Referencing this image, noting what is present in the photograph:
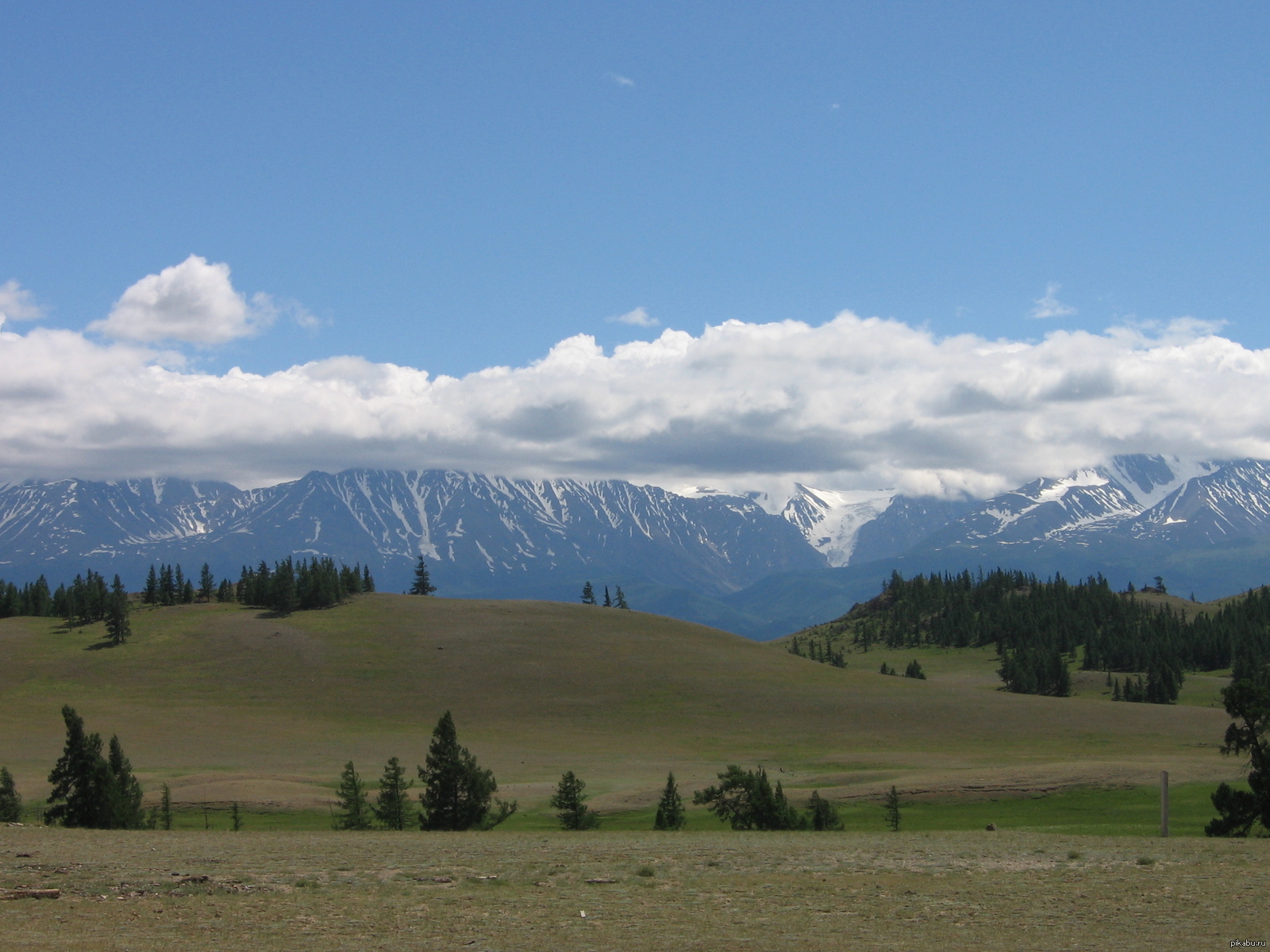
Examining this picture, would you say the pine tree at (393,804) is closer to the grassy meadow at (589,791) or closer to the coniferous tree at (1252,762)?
the grassy meadow at (589,791)

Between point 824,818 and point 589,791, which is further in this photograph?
point 589,791

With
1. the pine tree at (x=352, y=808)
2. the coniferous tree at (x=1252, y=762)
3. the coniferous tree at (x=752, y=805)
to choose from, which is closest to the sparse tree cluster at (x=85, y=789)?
the pine tree at (x=352, y=808)

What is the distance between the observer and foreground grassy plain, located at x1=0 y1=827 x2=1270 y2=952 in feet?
56.9

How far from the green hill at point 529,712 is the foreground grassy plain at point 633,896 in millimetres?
35401

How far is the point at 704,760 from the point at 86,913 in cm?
7463

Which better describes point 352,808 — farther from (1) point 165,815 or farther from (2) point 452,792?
(2) point 452,792

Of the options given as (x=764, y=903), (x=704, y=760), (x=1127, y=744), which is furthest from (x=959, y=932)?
(x=1127, y=744)

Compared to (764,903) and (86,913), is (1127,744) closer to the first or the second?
(764,903)

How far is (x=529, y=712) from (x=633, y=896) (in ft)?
322

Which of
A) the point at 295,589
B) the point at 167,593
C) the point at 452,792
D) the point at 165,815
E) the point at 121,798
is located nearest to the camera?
the point at 121,798

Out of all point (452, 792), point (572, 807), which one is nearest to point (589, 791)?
point (572, 807)

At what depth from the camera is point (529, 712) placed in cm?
11694

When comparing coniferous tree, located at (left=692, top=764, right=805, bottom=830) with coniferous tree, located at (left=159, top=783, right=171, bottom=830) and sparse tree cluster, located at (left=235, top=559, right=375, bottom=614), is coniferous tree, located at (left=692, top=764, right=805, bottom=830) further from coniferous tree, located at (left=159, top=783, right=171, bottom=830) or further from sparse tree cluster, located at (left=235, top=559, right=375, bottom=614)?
sparse tree cluster, located at (left=235, top=559, right=375, bottom=614)

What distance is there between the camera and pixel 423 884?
73.9ft
